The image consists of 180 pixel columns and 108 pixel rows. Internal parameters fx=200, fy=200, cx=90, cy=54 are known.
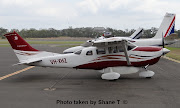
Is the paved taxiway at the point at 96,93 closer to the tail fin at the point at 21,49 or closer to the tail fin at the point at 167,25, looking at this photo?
Result: the tail fin at the point at 21,49

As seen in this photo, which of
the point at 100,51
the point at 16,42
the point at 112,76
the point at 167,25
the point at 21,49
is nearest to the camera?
the point at 112,76

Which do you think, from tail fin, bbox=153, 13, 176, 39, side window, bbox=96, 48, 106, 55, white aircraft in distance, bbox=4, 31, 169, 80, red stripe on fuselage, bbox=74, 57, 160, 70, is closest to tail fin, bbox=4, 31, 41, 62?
white aircraft in distance, bbox=4, 31, 169, 80

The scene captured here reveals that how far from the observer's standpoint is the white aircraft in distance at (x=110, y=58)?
37.9 feet

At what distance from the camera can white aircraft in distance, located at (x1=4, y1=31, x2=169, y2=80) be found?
37.9 ft

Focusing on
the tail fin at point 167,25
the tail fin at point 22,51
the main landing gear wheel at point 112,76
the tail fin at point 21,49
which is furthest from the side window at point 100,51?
the tail fin at point 167,25

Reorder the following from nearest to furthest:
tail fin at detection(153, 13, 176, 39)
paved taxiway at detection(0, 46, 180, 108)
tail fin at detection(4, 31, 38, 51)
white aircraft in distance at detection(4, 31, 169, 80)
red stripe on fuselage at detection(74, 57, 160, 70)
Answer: paved taxiway at detection(0, 46, 180, 108)
white aircraft in distance at detection(4, 31, 169, 80)
red stripe on fuselage at detection(74, 57, 160, 70)
tail fin at detection(4, 31, 38, 51)
tail fin at detection(153, 13, 176, 39)

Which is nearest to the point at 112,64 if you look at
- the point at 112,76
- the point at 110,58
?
the point at 110,58

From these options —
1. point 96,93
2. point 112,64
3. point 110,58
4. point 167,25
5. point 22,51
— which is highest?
point 167,25

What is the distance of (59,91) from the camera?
29.9ft

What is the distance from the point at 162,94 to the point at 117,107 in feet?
8.71

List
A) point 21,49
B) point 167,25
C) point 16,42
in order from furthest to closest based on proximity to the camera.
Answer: point 167,25 → point 21,49 → point 16,42

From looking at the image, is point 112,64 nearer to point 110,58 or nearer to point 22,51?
point 110,58

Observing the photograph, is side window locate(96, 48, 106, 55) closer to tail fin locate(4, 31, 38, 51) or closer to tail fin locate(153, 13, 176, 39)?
tail fin locate(4, 31, 38, 51)

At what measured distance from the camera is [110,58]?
11.9 m
